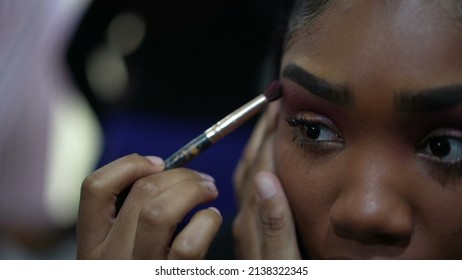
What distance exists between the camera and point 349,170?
0.49 m

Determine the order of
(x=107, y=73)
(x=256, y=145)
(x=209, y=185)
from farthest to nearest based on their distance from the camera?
(x=107, y=73), (x=256, y=145), (x=209, y=185)

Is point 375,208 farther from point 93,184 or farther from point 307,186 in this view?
point 93,184

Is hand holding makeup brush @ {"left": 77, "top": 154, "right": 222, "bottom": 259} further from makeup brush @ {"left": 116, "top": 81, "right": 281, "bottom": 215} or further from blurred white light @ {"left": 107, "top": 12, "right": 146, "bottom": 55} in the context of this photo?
blurred white light @ {"left": 107, "top": 12, "right": 146, "bottom": 55}

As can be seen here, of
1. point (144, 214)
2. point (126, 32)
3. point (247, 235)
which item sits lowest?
point (247, 235)

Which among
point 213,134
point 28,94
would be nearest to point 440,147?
point 213,134

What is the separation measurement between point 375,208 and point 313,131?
0.11 meters

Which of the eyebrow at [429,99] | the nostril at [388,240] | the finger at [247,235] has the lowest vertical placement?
the finger at [247,235]

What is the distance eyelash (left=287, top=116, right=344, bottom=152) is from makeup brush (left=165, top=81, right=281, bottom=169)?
34 millimetres

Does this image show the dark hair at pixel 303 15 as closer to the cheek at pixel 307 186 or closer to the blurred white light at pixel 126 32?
the cheek at pixel 307 186

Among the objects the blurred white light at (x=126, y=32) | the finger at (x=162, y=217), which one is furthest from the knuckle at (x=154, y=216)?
the blurred white light at (x=126, y=32)

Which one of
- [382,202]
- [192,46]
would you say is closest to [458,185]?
[382,202]

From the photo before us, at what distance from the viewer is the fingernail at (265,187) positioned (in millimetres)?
551

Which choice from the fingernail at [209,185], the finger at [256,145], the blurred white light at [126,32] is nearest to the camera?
the fingernail at [209,185]
